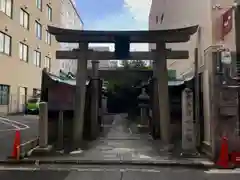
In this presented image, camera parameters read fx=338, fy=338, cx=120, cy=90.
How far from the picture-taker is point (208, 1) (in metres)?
11.9

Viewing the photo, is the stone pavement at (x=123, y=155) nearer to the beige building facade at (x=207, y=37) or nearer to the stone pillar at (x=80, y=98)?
the stone pillar at (x=80, y=98)

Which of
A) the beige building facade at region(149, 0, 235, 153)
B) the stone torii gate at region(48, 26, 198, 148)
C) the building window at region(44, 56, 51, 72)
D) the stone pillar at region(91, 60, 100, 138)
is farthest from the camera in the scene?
the building window at region(44, 56, 51, 72)

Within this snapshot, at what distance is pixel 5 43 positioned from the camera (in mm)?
30844

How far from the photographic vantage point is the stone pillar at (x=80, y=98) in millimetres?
14062

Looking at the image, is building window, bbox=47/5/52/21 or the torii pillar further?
building window, bbox=47/5/52/21

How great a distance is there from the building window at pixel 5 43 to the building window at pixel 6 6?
6.96 ft

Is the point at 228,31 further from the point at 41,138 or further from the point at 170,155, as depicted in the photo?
the point at 41,138

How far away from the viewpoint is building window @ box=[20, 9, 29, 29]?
1388 inches

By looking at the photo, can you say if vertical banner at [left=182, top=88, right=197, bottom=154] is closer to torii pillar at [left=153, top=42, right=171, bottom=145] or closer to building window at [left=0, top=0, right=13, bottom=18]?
torii pillar at [left=153, top=42, right=171, bottom=145]

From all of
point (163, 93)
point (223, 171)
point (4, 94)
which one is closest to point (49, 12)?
point (4, 94)

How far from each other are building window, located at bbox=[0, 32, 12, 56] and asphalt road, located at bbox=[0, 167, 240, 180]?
2238 centimetres

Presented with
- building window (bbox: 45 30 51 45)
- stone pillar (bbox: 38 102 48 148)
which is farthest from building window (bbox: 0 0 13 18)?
stone pillar (bbox: 38 102 48 148)

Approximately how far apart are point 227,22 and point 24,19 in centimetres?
2933

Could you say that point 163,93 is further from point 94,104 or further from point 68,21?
point 68,21
